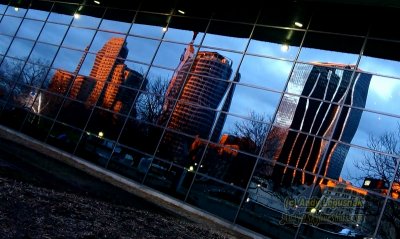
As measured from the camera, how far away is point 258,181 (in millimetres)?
12375

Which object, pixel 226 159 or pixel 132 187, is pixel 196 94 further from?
pixel 132 187

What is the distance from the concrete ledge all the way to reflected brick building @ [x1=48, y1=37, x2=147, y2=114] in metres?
2.82

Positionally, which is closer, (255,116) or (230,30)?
(255,116)

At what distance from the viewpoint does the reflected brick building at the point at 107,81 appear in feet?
52.7

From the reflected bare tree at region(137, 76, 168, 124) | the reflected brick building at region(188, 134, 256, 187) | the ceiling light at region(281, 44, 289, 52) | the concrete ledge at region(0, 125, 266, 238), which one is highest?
the ceiling light at region(281, 44, 289, 52)

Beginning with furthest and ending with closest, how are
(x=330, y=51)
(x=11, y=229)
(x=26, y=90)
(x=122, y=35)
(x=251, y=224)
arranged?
(x=26, y=90)
(x=122, y=35)
(x=330, y=51)
(x=251, y=224)
(x=11, y=229)

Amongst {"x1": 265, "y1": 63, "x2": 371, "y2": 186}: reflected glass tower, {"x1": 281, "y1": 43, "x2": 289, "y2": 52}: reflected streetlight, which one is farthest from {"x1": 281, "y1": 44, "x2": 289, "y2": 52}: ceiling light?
{"x1": 265, "y1": 63, "x2": 371, "y2": 186}: reflected glass tower

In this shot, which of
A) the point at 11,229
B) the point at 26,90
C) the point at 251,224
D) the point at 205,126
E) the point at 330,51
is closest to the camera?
the point at 11,229

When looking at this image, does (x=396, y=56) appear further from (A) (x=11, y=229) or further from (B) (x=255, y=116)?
(A) (x=11, y=229)

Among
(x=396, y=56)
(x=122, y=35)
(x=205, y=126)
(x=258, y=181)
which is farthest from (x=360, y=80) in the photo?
(x=122, y=35)

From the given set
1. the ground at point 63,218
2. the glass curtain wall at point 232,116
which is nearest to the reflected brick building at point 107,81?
the glass curtain wall at point 232,116

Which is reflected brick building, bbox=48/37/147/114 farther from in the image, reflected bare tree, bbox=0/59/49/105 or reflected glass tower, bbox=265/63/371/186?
reflected glass tower, bbox=265/63/371/186

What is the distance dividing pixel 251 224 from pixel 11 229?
880 cm

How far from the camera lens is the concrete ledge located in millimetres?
11383
